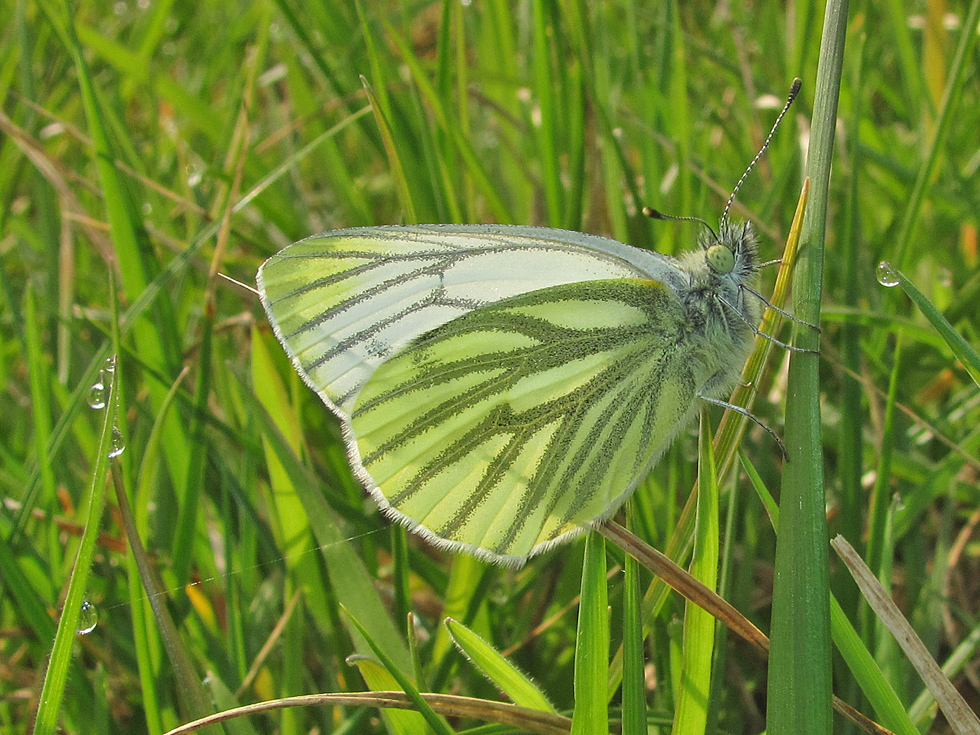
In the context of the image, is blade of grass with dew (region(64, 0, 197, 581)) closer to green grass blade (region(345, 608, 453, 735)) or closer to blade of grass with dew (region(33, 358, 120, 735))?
blade of grass with dew (region(33, 358, 120, 735))

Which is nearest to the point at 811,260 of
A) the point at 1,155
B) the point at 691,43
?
the point at 691,43

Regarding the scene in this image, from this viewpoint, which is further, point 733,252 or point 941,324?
point 733,252

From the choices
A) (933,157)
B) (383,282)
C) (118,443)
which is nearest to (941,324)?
(933,157)

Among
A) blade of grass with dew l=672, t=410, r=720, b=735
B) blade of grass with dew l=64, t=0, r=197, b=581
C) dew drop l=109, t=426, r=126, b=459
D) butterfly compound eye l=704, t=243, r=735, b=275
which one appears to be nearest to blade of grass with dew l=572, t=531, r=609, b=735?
blade of grass with dew l=672, t=410, r=720, b=735

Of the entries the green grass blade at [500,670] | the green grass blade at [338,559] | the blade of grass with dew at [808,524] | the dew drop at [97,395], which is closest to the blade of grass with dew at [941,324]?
the blade of grass with dew at [808,524]

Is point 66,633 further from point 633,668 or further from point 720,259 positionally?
point 720,259

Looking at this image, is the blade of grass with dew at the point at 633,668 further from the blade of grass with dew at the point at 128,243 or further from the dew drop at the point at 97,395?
the blade of grass with dew at the point at 128,243
